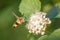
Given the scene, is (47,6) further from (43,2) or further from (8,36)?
(8,36)

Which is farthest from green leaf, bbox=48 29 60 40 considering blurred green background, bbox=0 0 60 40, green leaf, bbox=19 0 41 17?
green leaf, bbox=19 0 41 17

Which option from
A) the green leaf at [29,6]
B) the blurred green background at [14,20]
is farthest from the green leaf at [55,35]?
the green leaf at [29,6]

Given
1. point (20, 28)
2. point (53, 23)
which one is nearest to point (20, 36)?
point (20, 28)

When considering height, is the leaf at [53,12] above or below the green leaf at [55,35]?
above

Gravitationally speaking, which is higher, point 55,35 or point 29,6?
point 29,6

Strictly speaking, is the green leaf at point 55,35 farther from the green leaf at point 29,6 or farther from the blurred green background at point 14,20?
the green leaf at point 29,6

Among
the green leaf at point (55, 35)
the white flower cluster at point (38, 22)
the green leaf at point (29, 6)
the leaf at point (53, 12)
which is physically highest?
the green leaf at point (29, 6)

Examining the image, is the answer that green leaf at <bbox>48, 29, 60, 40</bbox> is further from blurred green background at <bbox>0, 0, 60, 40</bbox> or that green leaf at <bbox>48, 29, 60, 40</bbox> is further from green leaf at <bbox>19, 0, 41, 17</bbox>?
green leaf at <bbox>19, 0, 41, 17</bbox>
